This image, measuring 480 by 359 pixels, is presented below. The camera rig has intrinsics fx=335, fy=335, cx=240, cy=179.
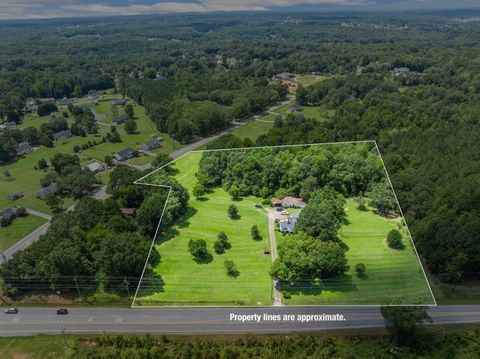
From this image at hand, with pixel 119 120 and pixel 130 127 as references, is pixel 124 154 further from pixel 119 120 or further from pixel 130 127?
pixel 119 120

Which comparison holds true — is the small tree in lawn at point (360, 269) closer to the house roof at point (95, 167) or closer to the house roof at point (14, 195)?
the house roof at point (14, 195)

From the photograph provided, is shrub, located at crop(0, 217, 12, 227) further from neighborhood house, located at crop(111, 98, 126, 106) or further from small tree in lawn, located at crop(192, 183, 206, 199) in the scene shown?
neighborhood house, located at crop(111, 98, 126, 106)

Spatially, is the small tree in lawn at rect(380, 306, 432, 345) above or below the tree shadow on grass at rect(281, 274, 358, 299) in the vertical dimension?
below

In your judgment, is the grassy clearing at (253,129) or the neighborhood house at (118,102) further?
the neighborhood house at (118,102)

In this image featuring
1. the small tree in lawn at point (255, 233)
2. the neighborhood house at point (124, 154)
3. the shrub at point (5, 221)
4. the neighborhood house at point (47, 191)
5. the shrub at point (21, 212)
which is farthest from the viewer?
the neighborhood house at point (124, 154)

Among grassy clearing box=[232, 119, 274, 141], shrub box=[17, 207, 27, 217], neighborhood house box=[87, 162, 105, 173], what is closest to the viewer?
shrub box=[17, 207, 27, 217]

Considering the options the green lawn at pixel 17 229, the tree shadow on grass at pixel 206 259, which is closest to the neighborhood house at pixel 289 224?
the tree shadow on grass at pixel 206 259

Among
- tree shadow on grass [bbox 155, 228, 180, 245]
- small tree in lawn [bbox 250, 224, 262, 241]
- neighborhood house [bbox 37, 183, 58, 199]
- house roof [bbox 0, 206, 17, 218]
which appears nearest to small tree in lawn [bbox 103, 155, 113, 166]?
neighborhood house [bbox 37, 183, 58, 199]
